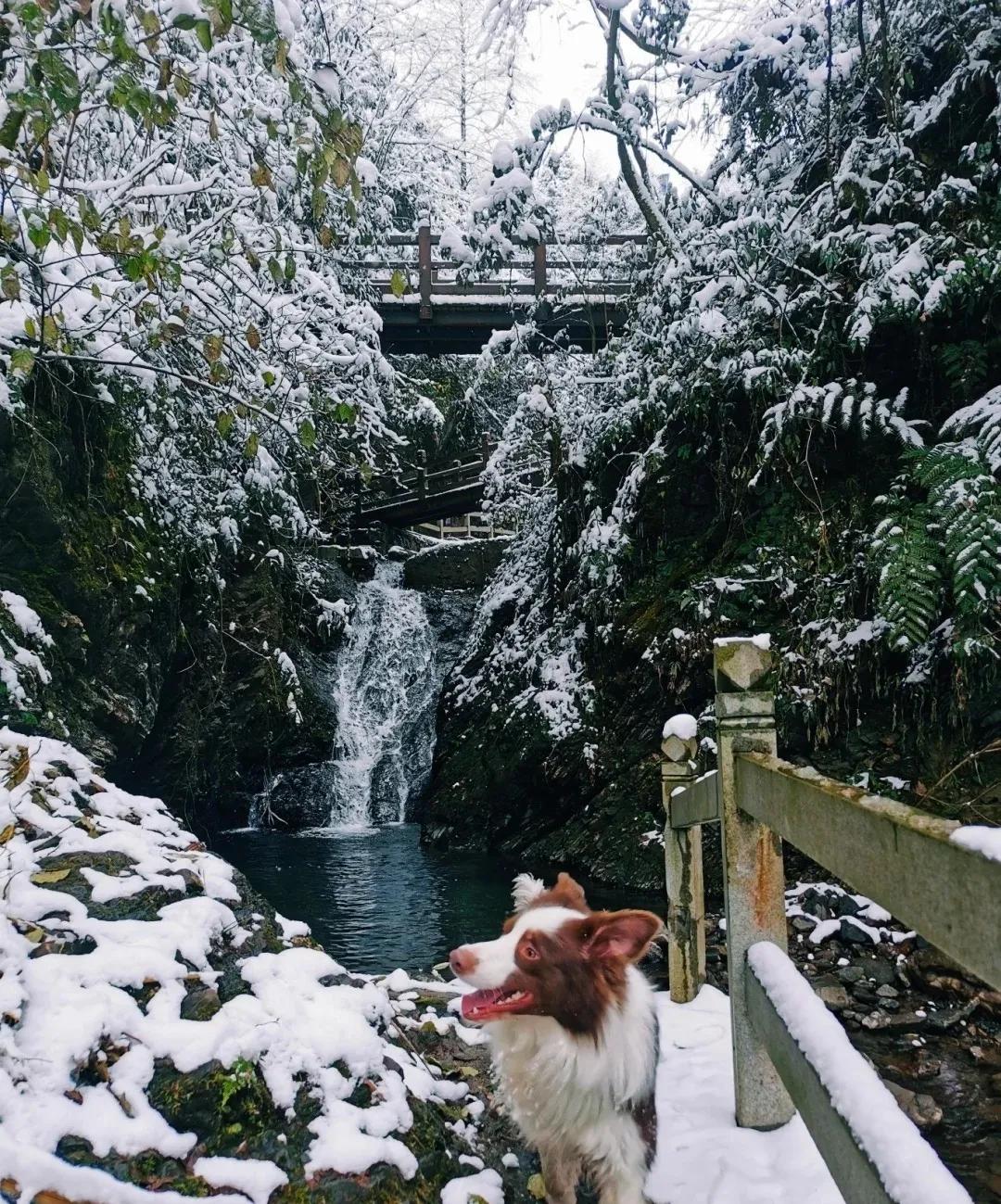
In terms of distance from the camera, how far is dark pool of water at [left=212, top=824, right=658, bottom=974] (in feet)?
24.0

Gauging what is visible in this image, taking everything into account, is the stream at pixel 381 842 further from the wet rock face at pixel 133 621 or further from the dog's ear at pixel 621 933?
the dog's ear at pixel 621 933

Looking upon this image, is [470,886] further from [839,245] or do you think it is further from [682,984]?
[839,245]

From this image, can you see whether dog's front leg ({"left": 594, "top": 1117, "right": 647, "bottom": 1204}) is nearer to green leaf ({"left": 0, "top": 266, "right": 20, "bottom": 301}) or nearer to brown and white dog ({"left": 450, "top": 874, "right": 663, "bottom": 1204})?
brown and white dog ({"left": 450, "top": 874, "right": 663, "bottom": 1204})

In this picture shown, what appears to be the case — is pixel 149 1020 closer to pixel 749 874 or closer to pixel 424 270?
pixel 749 874

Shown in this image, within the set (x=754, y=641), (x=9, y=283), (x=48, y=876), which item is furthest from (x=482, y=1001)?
(x=9, y=283)

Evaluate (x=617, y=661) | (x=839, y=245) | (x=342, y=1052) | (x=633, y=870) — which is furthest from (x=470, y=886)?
(x=839, y=245)

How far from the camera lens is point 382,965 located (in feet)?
22.2

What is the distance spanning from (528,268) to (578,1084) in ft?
44.1

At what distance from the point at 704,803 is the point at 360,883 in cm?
722

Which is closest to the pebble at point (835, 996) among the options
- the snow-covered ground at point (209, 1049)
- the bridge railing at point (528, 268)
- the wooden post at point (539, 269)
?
the snow-covered ground at point (209, 1049)

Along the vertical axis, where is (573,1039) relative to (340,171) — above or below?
below

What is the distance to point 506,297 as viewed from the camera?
45.4 ft

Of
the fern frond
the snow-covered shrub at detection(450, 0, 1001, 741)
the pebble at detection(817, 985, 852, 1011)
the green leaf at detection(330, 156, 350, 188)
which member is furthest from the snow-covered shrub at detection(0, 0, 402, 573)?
the pebble at detection(817, 985, 852, 1011)

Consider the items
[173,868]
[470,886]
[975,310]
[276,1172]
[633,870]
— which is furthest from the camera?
[470,886]
